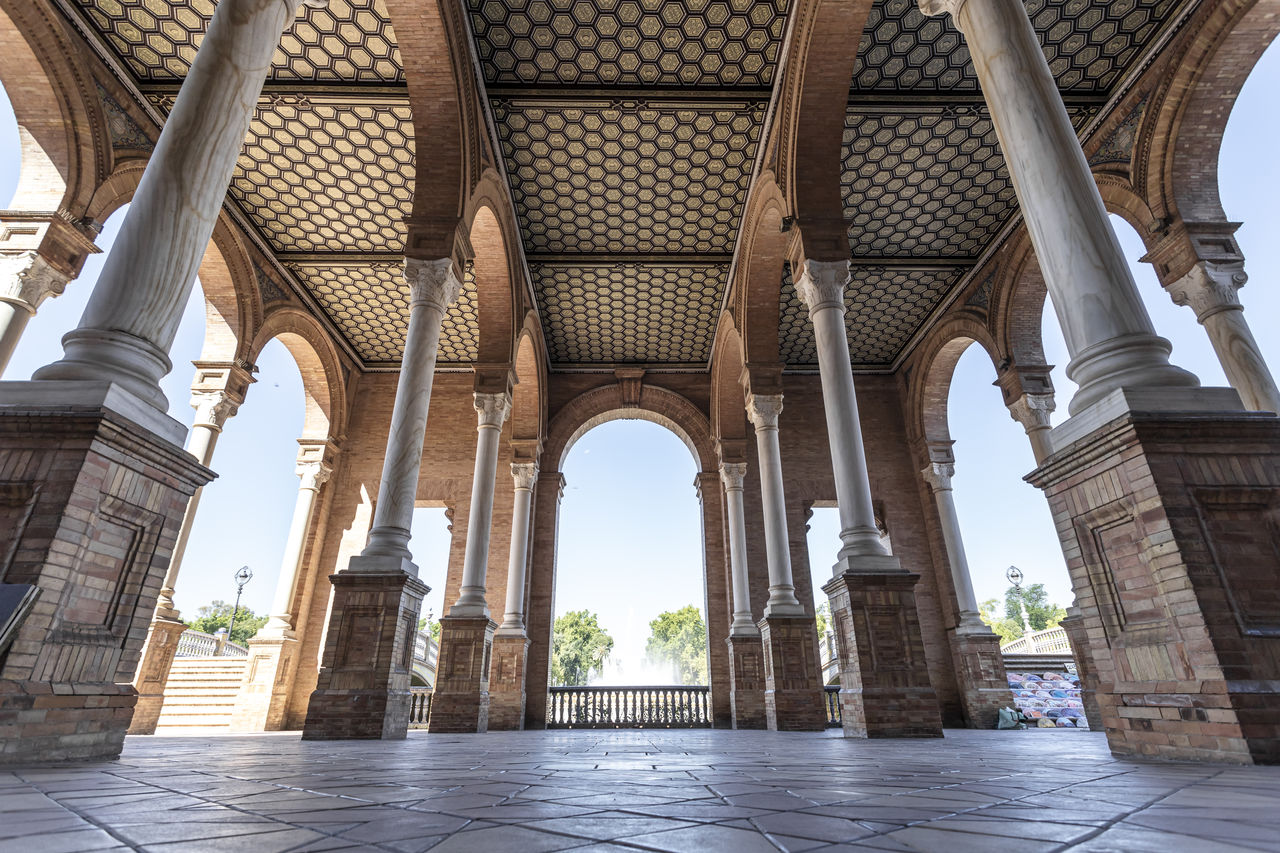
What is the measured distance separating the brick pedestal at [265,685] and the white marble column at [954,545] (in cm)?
1217

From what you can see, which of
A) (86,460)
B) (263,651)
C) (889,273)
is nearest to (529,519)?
(263,651)

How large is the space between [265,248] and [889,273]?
10889 mm

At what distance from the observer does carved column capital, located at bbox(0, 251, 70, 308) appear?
7297 mm

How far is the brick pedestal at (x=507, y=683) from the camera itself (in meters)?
10.4

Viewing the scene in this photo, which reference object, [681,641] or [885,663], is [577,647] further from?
[885,663]

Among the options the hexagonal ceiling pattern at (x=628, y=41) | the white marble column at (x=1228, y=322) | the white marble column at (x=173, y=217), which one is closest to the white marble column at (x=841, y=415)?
the hexagonal ceiling pattern at (x=628, y=41)

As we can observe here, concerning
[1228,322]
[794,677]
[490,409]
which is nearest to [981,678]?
[794,677]

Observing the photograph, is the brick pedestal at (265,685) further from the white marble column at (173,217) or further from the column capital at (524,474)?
the white marble column at (173,217)

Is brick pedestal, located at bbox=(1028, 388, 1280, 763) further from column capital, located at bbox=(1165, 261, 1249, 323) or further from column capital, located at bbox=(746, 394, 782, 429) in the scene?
column capital, located at bbox=(746, 394, 782, 429)

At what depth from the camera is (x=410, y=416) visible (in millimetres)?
6336

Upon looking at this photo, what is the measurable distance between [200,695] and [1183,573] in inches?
563

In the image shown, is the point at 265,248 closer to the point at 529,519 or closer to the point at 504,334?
the point at 504,334

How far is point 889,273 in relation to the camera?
11.5 m

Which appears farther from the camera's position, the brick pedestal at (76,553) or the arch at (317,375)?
the arch at (317,375)
